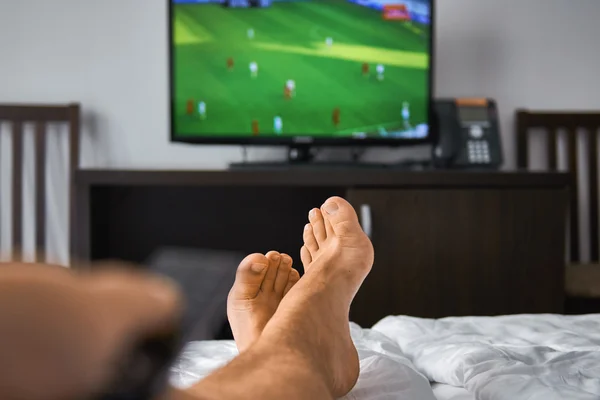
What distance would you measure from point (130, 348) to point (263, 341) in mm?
342

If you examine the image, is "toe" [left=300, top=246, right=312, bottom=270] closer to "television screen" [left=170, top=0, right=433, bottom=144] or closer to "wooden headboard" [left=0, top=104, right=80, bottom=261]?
"television screen" [left=170, top=0, right=433, bottom=144]

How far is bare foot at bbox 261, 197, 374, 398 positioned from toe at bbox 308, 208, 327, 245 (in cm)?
3

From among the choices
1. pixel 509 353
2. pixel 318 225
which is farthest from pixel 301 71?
pixel 509 353

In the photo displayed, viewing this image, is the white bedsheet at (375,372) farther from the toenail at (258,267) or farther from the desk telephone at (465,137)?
the desk telephone at (465,137)

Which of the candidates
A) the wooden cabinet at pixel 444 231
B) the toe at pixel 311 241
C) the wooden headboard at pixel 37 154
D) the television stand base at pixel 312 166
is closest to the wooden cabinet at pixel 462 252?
the wooden cabinet at pixel 444 231

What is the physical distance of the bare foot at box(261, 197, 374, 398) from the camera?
581 millimetres

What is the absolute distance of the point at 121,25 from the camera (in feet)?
6.74

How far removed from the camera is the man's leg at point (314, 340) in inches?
18.1

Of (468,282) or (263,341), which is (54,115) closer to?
(468,282)

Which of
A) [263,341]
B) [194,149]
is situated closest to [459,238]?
[194,149]

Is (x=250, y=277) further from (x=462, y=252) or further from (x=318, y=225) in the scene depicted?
(x=462, y=252)

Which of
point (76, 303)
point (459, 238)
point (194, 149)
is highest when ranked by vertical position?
point (194, 149)

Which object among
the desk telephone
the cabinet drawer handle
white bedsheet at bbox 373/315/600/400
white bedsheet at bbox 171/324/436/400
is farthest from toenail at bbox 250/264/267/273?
the desk telephone

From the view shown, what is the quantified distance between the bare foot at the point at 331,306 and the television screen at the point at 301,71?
976mm
